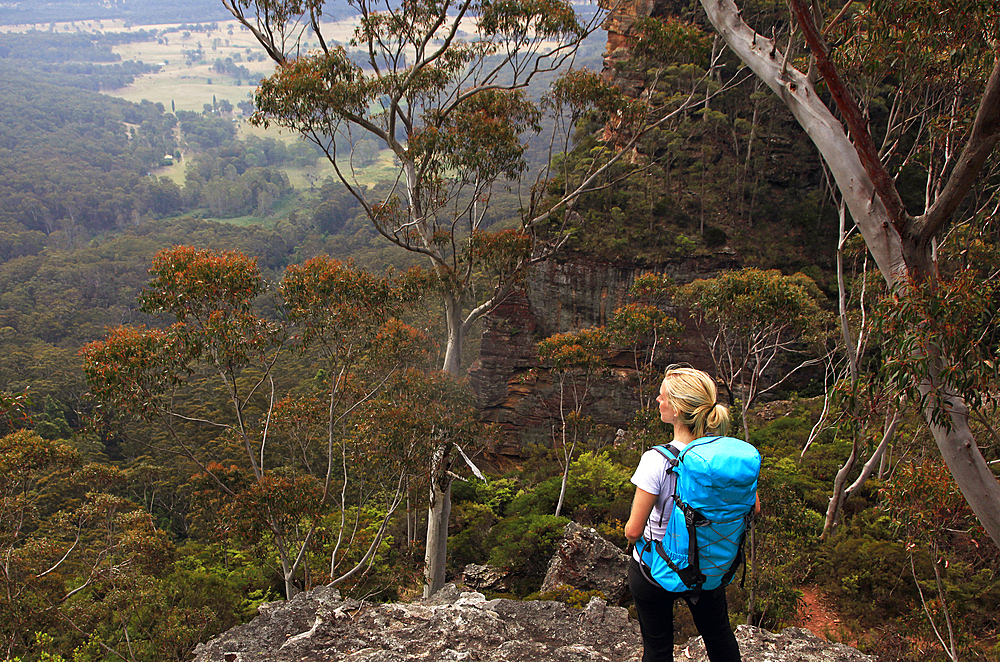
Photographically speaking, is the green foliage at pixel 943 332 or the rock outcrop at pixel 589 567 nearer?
the green foliage at pixel 943 332

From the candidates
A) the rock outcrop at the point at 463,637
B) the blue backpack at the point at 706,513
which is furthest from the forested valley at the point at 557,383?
the blue backpack at the point at 706,513

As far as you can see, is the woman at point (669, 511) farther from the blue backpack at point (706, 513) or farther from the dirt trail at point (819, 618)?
the dirt trail at point (819, 618)

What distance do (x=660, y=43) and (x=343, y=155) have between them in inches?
4345

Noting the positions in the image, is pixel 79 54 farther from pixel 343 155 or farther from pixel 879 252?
pixel 879 252

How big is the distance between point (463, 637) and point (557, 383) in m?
14.1

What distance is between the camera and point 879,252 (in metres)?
3.82

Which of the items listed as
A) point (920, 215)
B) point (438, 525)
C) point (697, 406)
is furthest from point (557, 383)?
point (697, 406)

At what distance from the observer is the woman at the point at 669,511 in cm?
216

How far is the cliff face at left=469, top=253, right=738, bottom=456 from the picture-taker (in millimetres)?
18953

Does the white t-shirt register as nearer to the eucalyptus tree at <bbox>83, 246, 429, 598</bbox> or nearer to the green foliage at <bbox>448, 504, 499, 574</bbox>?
the eucalyptus tree at <bbox>83, 246, 429, 598</bbox>

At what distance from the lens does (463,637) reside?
422cm

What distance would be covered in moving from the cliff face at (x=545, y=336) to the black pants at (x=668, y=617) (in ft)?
53.9

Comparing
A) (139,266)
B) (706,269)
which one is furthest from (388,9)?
(139,266)

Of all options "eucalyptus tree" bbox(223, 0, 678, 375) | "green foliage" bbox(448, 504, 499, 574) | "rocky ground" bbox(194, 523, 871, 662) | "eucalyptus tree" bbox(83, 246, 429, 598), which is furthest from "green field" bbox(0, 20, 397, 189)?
Answer: "rocky ground" bbox(194, 523, 871, 662)
